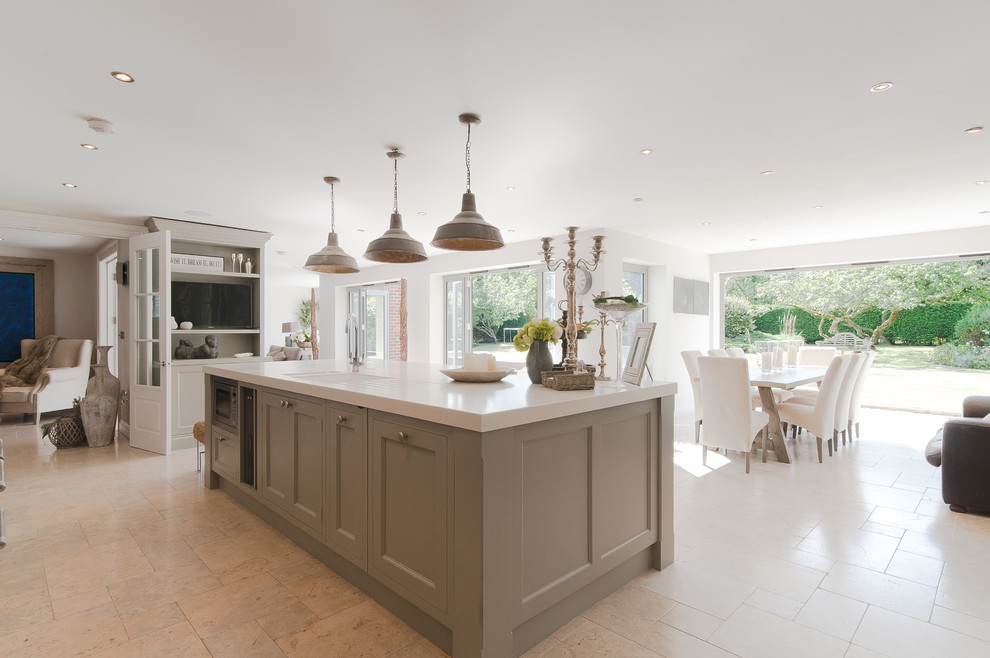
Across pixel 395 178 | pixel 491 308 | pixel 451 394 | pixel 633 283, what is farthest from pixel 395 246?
pixel 633 283

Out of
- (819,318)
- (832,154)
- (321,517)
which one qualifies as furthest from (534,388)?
(819,318)

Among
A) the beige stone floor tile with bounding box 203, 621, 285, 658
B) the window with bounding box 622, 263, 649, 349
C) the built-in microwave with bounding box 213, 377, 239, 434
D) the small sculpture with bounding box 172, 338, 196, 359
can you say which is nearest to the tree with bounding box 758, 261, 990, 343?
the window with bounding box 622, 263, 649, 349

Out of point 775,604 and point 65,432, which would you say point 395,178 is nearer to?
point 775,604

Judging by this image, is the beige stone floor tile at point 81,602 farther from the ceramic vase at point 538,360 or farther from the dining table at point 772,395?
the dining table at point 772,395

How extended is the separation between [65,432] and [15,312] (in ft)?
12.1

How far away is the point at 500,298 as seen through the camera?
729cm

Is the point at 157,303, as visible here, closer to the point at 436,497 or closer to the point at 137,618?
the point at 137,618

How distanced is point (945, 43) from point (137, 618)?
13.1 ft

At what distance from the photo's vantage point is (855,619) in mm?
1943

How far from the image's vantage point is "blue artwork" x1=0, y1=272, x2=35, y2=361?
700 centimetres

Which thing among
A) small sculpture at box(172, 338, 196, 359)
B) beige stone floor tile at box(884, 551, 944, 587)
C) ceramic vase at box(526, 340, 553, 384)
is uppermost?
ceramic vase at box(526, 340, 553, 384)

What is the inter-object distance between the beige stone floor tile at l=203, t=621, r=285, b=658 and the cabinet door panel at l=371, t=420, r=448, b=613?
0.43 metres

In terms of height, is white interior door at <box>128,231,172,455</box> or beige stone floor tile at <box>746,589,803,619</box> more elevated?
white interior door at <box>128,231,172,455</box>

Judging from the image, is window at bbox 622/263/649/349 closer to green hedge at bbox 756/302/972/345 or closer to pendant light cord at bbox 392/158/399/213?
green hedge at bbox 756/302/972/345
